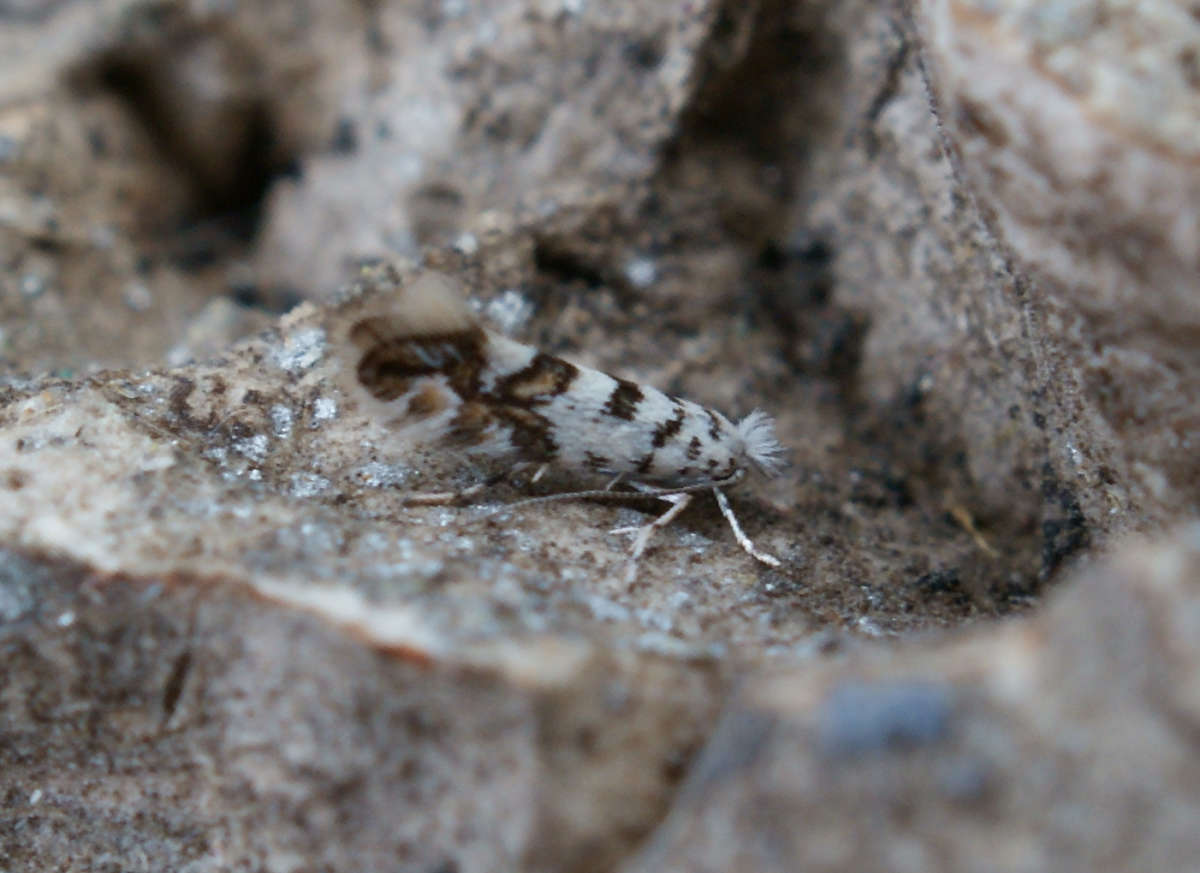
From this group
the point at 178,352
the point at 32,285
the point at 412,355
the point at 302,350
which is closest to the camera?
the point at 412,355

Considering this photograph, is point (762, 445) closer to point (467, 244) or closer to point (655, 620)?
point (655, 620)

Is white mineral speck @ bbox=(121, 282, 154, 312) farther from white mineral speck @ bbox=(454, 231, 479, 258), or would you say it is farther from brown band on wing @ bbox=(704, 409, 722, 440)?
brown band on wing @ bbox=(704, 409, 722, 440)

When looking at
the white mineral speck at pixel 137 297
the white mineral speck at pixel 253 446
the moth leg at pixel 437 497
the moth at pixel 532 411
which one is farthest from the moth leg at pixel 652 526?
the white mineral speck at pixel 137 297

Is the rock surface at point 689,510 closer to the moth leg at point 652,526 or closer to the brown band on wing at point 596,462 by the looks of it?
the moth leg at point 652,526

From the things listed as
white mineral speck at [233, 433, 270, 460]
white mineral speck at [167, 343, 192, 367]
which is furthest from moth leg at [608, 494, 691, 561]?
white mineral speck at [167, 343, 192, 367]

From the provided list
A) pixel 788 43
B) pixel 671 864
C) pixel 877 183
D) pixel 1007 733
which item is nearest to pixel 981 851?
pixel 1007 733

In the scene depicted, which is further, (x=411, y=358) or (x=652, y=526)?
(x=652, y=526)

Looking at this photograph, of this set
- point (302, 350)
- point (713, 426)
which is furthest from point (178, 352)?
point (713, 426)
